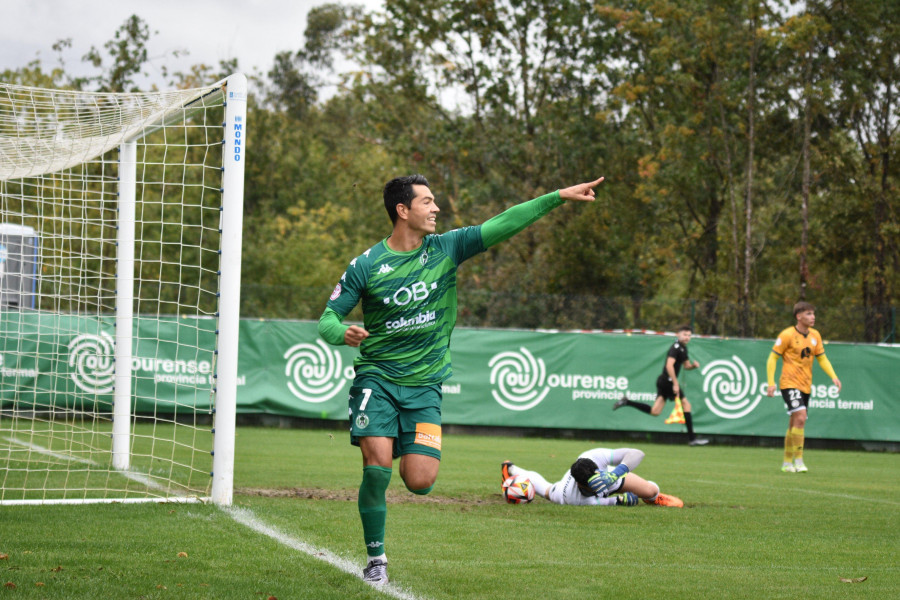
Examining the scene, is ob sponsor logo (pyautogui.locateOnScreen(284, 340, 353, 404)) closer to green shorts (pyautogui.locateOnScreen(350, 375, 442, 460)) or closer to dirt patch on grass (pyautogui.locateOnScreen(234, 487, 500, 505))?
dirt patch on grass (pyautogui.locateOnScreen(234, 487, 500, 505))

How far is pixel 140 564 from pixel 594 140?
3037 centimetres

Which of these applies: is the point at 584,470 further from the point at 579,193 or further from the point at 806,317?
the point at 806,317

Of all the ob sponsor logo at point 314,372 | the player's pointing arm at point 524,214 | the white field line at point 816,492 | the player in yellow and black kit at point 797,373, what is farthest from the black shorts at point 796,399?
the player's pointing arm at point 524,214

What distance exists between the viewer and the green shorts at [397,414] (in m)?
5.33

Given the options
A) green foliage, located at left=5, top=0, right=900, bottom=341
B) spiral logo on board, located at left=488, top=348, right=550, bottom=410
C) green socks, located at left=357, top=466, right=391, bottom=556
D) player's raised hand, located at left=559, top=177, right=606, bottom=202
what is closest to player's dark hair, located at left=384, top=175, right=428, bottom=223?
player's raised hand, located at left=559, top=177, right=606, bottom=202

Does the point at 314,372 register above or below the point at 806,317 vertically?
below

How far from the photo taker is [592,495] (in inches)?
357

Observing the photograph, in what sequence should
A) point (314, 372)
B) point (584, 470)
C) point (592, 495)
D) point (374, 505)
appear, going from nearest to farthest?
point (374, 505) → point (584, 470) → point (592, 495) → point (314, 372)

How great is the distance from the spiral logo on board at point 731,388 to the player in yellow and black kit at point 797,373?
525cm

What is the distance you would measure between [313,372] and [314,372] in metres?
0.03

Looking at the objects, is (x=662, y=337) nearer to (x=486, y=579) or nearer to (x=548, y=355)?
(x=548, y=355)

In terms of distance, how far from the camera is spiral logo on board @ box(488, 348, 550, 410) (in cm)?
1905

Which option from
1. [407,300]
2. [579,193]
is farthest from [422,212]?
[579,193]

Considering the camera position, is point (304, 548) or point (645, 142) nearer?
point (304, 548)
